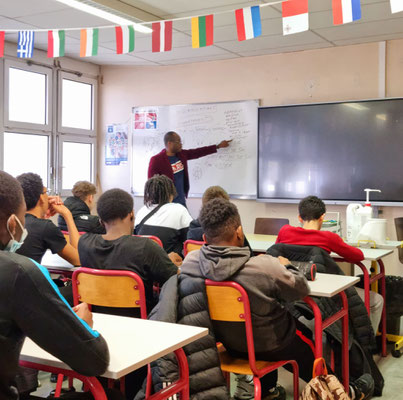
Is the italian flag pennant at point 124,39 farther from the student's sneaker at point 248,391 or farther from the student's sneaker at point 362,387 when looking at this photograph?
the student's sneaker at point 362,387

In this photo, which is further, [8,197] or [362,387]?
[362,387]

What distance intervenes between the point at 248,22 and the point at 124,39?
42.2 inches

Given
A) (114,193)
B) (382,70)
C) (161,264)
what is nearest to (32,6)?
(114,193)

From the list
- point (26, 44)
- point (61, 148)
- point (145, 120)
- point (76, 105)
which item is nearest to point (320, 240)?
A: point (26, 44)

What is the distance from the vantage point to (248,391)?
2.72 m

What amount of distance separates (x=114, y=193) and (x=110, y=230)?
0.59 ft

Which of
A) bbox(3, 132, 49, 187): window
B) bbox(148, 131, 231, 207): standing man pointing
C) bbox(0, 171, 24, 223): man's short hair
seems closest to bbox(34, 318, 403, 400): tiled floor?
bbox(0, 171, 24, 223): man's short hair

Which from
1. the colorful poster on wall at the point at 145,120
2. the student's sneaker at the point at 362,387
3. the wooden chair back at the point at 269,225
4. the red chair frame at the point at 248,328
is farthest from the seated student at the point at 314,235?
the colorful poster on wall at the point at 145,120

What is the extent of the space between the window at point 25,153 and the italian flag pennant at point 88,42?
6.54ft

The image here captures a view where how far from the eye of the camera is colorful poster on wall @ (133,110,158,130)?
6564mm

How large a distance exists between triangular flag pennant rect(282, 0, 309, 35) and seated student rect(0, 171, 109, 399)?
249 centimetres

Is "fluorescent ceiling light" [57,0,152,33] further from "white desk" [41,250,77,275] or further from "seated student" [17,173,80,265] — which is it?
"white desk" [41,250,77,275]

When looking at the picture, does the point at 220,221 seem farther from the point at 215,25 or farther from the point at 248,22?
the point at 215,25

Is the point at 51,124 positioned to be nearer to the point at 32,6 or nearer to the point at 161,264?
the point at 32,6
